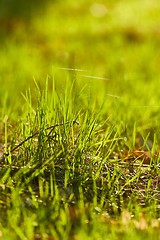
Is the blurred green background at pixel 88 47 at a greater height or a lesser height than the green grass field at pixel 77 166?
greater

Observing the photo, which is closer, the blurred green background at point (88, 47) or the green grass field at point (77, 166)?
the green grass field at point (77, 166)

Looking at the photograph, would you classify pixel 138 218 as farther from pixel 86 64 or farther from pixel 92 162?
pixel 86 64

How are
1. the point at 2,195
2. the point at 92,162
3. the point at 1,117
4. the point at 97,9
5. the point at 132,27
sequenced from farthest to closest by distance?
the point at 97,9 < the point at 132,27 < the point at 1,117 < the point at 92,162 < the point at 2,195

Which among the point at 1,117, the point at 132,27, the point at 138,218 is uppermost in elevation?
the point at 132,27

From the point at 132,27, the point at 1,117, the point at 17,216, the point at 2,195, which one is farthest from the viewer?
the point at 132,27

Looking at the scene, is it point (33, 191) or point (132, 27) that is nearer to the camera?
point (33, 191)

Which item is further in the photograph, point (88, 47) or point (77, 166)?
point (88, 47)

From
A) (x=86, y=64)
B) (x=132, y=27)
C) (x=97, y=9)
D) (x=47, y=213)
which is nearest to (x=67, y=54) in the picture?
(x=86, y=64)

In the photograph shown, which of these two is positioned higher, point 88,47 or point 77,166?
point 88,47

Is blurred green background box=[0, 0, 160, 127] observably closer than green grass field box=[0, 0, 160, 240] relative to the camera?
No

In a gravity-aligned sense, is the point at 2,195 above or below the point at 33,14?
below

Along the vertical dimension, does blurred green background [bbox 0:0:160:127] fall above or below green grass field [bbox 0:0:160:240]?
above
